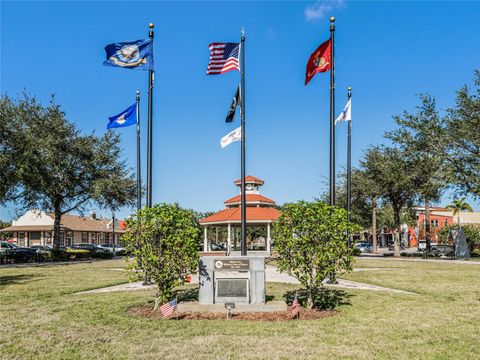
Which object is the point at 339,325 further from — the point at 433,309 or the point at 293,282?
the point at 293,282

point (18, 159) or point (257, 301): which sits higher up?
point (18, 159)

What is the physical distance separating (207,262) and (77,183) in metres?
26.3

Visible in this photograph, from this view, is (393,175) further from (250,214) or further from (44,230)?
(44,230)

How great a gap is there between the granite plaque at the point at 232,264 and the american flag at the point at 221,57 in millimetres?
6440

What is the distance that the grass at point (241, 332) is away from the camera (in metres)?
6.61

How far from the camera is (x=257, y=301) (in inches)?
400

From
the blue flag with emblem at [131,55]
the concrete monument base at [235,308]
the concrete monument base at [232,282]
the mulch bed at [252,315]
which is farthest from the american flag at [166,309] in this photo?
the blue flag with emblem at [131,55]

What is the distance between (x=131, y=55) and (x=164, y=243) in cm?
718

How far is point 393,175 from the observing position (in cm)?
3294

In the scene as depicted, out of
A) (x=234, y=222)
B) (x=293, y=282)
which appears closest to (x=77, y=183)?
(x=234, y=222)

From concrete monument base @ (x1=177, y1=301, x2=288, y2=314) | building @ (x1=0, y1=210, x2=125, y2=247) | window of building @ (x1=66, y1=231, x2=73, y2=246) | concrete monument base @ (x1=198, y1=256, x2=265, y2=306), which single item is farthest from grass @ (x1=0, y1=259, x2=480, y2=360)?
window of building @ (x1=66, y1=231, x2=73, y2=246)

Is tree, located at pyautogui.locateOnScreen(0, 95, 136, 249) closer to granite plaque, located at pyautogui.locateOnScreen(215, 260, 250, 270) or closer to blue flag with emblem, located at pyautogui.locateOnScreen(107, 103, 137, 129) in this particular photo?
blue flag with emblem, located at pyautogui.locateOnScreen(107, 103, 137, 129)

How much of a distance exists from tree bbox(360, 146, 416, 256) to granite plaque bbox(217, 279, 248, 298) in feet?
79.6

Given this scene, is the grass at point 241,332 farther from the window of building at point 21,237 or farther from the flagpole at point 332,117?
the window of building at point 21,237
